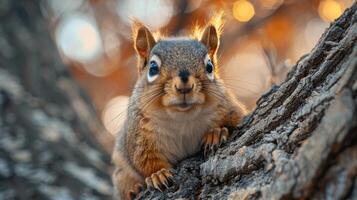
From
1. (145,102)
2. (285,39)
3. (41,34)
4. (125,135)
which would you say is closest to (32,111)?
(41,34)

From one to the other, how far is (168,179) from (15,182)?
156cm

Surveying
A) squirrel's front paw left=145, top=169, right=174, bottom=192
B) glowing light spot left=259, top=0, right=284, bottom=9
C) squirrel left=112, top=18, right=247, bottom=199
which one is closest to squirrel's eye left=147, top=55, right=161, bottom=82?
squirrel left=112, top=18, right=247, bottom=199

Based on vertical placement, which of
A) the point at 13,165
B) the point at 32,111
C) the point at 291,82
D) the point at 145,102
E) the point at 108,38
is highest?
Result: the point at 108,38

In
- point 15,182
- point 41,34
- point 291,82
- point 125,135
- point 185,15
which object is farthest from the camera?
point 185,15

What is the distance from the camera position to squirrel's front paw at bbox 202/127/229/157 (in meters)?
2.57

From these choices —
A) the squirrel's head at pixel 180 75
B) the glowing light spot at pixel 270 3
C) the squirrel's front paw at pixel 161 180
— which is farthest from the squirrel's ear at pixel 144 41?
the glowing light spot at pixel 270 3

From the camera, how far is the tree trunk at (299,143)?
58.7 inches

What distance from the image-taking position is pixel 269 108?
2.33 metres

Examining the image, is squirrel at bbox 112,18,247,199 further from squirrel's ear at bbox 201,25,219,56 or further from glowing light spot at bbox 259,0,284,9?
glowing light spot at bbox 259,0,284,9

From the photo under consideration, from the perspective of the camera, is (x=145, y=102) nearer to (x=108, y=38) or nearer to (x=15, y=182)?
(x=15, y=182)

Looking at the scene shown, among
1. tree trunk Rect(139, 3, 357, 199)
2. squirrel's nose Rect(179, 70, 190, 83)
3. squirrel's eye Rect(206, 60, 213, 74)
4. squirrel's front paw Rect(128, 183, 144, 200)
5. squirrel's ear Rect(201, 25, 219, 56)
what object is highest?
squirrel's ear Rect(201, 25, 219, 56)

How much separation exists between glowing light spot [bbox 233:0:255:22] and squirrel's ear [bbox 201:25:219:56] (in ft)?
5.21

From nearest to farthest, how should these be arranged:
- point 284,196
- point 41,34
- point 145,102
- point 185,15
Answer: point 284,196, point 145,102, point 41,34, point 185,15

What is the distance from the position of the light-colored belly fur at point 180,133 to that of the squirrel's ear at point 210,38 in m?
0.51
